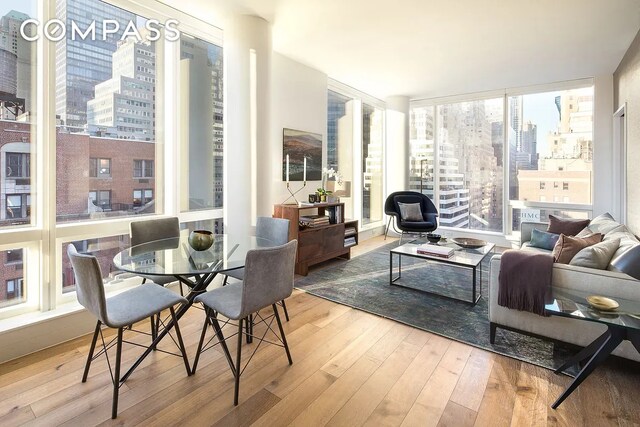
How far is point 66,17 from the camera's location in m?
2.64

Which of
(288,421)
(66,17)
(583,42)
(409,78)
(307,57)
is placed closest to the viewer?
(288,421)

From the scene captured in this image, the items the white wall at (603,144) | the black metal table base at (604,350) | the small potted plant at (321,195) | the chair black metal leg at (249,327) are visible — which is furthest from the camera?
the white wall at (603,144)

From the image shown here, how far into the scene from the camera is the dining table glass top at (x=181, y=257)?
1.93m

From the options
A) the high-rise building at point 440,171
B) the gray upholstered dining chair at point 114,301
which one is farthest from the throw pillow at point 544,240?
the gray upholstered dining chair at point 114,301

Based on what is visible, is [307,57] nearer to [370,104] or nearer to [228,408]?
[370,104]

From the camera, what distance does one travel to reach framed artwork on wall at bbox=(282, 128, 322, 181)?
4.57 meters

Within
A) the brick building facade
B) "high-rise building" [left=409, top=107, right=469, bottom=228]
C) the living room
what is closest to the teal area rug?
the living room

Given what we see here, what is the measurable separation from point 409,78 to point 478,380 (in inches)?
188

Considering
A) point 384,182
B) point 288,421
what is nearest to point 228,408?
point 288,421

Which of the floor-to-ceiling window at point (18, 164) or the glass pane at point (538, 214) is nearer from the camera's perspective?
the floor-to-ceiling window at point (18, 164)

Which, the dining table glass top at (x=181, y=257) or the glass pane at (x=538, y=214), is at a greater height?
the glass pane at (x=538, y=214)

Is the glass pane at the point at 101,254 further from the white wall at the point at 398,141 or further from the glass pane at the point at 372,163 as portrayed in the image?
the white wall at the point at 398,141

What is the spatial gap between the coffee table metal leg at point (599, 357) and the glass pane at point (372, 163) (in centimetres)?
474

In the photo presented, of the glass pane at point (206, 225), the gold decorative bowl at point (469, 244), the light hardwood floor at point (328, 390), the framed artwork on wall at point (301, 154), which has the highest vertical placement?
the framed artwork on wall at point (301, 154)
